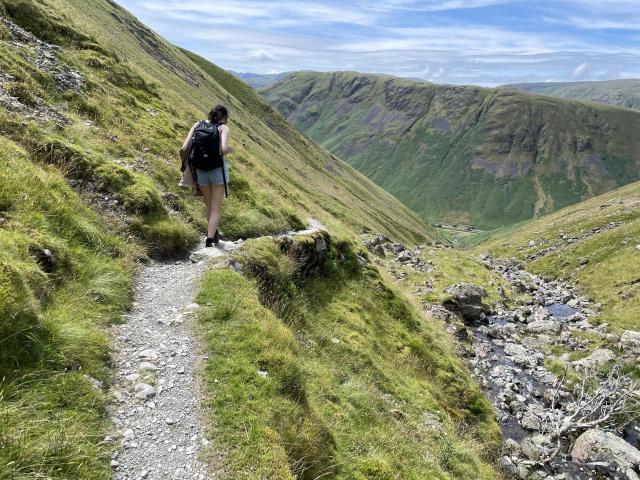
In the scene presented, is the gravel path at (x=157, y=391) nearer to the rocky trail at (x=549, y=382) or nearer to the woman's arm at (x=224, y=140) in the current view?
the woman's arm at (x=224, y=140)

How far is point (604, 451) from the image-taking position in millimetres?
22141

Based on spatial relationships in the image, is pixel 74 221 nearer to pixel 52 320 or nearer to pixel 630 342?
pixel 52 320

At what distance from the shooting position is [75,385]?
25.4ft

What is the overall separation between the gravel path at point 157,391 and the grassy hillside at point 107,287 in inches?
15.3

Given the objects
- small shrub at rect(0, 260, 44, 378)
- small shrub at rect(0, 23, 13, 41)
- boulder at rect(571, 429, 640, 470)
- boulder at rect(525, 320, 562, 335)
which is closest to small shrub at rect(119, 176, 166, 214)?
small shrub at rect(0, 260, 44, 378)

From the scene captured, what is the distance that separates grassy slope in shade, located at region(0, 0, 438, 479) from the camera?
694 cm

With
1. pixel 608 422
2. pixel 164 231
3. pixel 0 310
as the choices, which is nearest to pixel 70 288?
pixel 0 310

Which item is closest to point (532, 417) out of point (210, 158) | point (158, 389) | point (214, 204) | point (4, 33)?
point (214, 204)

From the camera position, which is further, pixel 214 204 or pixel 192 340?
pixel 214 204

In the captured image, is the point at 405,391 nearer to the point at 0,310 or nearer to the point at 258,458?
the point at 258,458

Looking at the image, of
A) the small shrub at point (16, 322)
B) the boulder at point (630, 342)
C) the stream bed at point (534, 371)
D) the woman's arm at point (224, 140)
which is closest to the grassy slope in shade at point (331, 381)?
the stream bed at point (534, 371)

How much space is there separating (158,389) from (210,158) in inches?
337

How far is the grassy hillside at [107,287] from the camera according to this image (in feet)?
24.3

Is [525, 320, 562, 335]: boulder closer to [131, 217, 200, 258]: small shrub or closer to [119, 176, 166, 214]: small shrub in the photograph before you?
[131, 217, 200, 258]: small shrub
